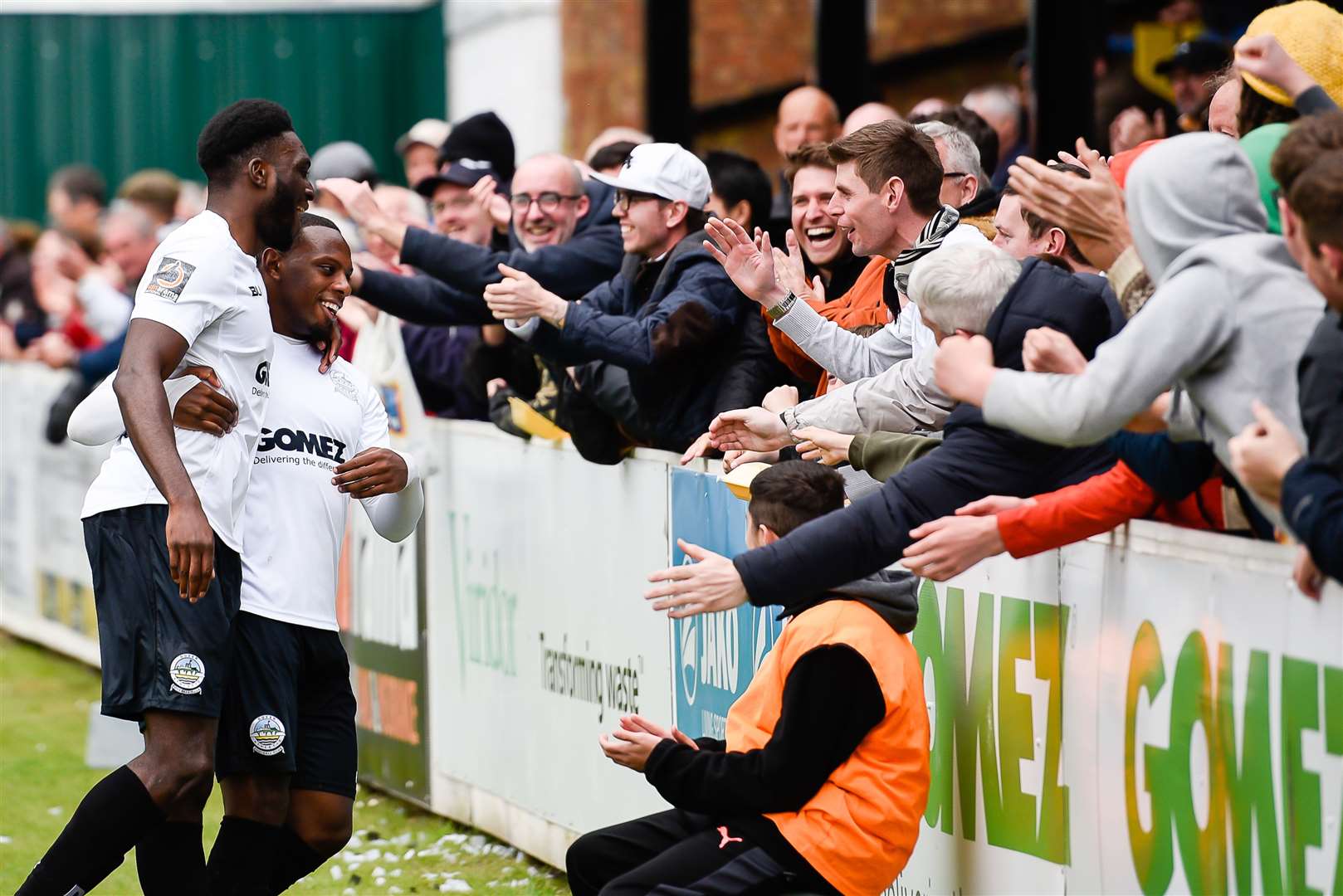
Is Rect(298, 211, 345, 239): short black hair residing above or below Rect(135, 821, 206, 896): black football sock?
above

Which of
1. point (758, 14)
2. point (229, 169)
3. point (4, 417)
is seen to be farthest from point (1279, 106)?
point (758, 14)

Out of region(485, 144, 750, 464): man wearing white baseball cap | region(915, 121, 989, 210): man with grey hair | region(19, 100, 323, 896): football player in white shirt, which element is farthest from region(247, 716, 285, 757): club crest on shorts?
region(915, 121, 989, 210): man with grey hair

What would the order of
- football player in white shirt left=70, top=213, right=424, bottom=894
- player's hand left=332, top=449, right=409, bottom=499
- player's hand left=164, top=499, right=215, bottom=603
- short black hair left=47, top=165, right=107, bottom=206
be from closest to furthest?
player's hand left=164, top=499, right=215, bottom=603
football player in white shirt left=70, top=213, right=424, bottom=894
player's hand left=332, top=449, right=409, bottom=499
short black hair left=47, top=165, right=107, bottom=206

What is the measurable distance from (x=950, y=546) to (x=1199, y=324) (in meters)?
0.72

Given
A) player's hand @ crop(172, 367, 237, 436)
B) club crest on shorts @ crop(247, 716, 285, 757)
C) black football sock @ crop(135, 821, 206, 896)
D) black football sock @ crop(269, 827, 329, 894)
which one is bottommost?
black football sock @ crop(269, 827, 329, 894)

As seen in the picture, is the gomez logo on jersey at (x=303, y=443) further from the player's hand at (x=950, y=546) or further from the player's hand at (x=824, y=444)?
the player's hand at (x=950, y=546)

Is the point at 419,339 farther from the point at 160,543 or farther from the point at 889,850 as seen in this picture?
the point at 889,850

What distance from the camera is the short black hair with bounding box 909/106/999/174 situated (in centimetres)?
680

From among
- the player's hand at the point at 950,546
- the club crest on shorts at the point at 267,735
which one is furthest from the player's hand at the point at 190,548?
the player's hand at the point at 950,546

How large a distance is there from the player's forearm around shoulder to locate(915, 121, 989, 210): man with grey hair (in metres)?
2.36

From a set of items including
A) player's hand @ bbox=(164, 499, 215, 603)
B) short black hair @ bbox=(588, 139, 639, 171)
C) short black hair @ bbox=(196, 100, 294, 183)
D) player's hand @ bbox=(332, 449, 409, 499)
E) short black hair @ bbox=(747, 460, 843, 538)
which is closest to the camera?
short black hair @ bbox=(747, 460, 843, 538)

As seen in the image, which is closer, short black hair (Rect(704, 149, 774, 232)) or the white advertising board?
the white advertising board

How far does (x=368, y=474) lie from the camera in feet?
17.3

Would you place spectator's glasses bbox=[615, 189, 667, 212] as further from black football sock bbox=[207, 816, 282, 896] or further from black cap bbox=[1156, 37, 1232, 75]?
black cap bbox=[1156, 37, 1232, 75]
